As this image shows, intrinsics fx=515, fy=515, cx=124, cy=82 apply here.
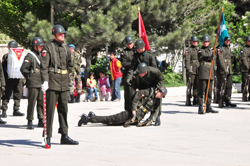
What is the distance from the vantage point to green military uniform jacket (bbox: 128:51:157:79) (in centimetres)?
1091

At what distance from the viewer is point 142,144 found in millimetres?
8195

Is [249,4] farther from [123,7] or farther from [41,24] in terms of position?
[41,24]

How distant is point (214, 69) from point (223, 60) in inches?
29.0

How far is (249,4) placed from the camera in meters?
28.4

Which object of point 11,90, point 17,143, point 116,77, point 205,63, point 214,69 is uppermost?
point 205,63

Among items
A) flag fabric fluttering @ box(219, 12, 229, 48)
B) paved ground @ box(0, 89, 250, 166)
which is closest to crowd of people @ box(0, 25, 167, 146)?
paved ground @ box(0, 89, 250, 166)

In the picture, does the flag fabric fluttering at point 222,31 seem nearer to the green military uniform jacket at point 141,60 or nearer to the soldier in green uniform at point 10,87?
the green military uniform jacket at point 141,60

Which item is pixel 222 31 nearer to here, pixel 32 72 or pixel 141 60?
pixel 141 60

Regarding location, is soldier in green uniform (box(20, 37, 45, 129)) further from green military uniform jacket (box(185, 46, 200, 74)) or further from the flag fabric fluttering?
green military uniform jacket (box(185, 46, 200, 74))

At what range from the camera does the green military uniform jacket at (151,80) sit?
10.5 metres

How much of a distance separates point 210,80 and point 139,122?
2975mm

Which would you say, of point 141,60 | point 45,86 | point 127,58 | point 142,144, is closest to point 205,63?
point 127,58

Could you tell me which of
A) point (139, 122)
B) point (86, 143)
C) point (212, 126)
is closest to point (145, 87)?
point (139, 122)

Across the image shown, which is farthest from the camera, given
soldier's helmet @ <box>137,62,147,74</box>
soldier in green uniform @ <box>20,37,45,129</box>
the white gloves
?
soldier in green uniform @ <box>20,37,45,129</box>
